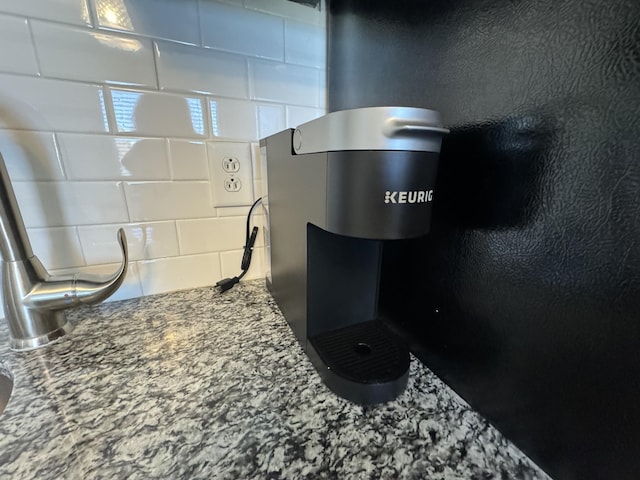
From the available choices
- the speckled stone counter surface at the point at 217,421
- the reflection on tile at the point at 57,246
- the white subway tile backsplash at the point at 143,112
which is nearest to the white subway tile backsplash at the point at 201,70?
the white subway tile backsplash at the point at 143,112

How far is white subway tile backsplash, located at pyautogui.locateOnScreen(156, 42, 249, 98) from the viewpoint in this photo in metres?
0.53

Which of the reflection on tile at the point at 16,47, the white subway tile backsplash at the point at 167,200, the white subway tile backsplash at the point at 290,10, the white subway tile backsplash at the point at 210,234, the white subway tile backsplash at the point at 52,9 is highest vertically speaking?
the white subway tile backsplash at the point at 290,10

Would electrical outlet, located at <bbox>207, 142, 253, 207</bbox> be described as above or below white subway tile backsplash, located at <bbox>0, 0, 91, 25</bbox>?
below

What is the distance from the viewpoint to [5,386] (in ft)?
1.40

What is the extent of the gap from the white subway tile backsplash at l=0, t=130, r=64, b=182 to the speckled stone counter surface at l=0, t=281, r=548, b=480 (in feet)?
0.94

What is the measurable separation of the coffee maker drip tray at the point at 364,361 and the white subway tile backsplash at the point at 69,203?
478 millimetres

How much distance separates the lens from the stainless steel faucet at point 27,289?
0.43m

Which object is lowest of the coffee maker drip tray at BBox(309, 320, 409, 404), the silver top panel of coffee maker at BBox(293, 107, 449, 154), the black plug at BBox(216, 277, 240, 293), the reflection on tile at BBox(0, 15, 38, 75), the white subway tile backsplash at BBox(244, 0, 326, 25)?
the black plug at BBox(216, 277, 240, 293)

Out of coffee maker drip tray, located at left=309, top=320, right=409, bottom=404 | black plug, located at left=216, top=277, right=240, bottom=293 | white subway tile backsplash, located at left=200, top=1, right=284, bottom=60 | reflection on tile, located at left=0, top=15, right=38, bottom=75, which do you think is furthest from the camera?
black plug, located at left=216, top=277, right=240, bottom=293

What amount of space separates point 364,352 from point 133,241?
518 mm

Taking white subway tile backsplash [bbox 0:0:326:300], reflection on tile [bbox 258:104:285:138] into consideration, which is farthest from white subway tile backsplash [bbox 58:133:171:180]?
reflection on tile [bbox 258:104:285:138]

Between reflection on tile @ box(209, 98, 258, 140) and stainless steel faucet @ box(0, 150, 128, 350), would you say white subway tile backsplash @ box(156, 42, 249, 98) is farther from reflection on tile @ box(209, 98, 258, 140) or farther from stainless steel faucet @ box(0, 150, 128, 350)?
stainless steel faucet @ box(0, 150, 128, 350)

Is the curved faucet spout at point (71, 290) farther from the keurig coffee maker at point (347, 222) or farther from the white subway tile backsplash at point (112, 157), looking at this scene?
the keurig coffee maker at point (347, 222)

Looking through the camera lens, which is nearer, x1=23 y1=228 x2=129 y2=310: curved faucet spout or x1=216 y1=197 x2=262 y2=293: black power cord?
x1=23 y1=228 x2=129 y2=310: curved faucet spout
